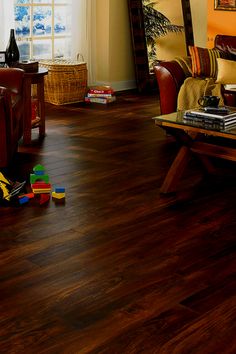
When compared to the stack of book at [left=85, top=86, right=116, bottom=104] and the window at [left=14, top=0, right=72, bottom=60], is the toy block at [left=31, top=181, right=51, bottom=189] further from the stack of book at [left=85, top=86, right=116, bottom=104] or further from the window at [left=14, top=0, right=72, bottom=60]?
the window at [left=14, top=0, right=72, bottom=60]

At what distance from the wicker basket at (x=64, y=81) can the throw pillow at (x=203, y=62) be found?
1731 millimetres

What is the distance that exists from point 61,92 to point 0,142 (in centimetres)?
268

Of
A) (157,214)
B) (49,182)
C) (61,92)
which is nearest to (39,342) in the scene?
(157,214)

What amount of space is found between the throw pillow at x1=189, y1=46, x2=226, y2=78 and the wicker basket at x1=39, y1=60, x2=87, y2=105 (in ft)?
5.68

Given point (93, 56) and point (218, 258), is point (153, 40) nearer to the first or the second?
point (93, 56)

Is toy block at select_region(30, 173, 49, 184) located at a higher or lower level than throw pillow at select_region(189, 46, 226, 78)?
lower

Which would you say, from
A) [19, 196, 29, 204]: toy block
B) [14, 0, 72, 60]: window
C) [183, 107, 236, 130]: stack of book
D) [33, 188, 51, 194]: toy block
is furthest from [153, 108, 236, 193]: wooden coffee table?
[14, 0, 72, 60]: window

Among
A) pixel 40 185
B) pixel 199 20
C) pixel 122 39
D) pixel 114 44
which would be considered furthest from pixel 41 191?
pixel 199 20

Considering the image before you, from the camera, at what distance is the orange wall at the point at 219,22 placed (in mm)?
7223

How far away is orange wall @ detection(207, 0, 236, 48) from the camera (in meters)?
7.22

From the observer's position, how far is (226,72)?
215 inches

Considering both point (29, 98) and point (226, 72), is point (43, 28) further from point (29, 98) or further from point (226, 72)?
point (226, 72)

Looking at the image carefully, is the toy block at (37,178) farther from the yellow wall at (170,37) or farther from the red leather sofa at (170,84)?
the yellow wall at (170,37)

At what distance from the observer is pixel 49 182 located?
412 centimetres
